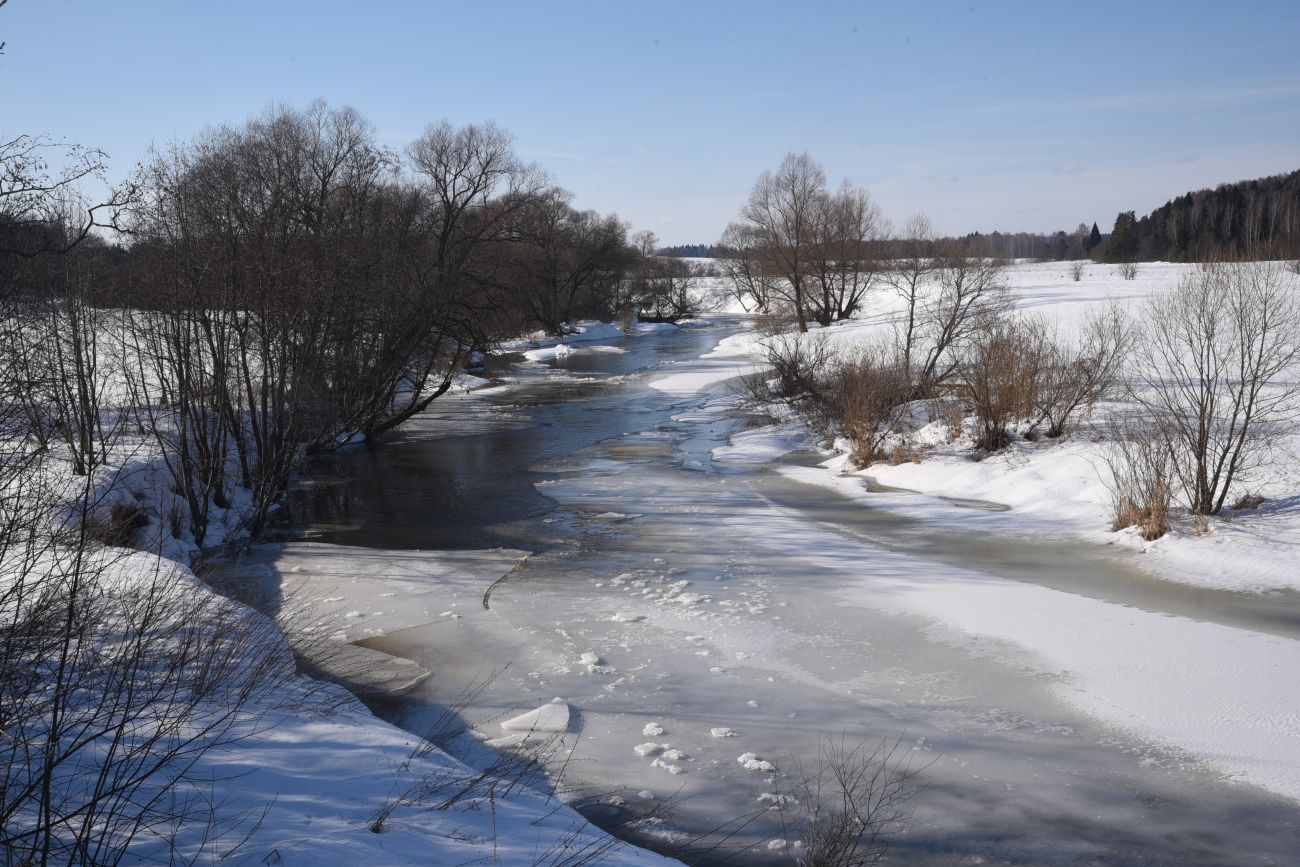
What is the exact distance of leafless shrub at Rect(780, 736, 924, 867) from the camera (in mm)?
5590

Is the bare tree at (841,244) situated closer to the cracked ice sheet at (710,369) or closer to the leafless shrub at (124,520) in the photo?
the cracked ice sheet at (710,369)

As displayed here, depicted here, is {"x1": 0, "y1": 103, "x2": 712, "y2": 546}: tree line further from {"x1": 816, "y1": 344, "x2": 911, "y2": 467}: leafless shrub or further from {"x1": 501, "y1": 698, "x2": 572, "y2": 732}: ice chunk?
{"x1": 816, "y1": 344, "x2": 911, "y2": 467}: leafless shrub

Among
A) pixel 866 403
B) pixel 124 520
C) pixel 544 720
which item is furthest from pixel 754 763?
pixel 866 403

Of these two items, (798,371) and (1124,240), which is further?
(1124,240)

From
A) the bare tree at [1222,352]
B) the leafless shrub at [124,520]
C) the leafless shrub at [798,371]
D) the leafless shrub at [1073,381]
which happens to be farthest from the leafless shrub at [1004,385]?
the leafless shrub at [124,520]

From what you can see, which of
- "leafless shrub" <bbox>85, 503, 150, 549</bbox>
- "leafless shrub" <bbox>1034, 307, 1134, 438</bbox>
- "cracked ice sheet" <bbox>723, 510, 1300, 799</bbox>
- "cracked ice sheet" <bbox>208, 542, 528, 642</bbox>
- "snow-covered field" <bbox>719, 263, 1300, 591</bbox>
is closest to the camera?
"cracked ice sheet" <bbox>723, 510, 1300, 799</bbox>

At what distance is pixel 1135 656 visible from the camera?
344 inches

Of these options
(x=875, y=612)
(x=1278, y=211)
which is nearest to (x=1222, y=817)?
(x=875, y=612)

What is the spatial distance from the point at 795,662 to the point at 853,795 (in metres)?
2.61

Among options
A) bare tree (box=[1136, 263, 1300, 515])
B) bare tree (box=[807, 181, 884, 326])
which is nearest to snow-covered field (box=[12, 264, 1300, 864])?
bare tree (box=[1136, 263, 1300, 515])

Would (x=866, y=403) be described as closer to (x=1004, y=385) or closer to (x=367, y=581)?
(x=1004, y=385)

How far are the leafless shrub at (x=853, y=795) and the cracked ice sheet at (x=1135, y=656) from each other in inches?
85.5

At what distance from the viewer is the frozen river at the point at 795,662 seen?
6105 millimetres

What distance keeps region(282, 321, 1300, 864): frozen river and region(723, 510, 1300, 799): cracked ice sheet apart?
57 millimetres
